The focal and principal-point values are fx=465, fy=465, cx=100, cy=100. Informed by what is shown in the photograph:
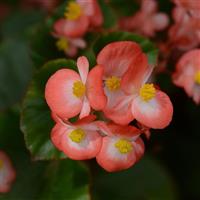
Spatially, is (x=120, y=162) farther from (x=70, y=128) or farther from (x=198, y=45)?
(x=198, y=45)

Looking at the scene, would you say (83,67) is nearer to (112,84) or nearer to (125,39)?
(112,84)

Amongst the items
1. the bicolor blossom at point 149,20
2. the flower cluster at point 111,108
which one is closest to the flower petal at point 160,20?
the bicolor blossom at point 149,20

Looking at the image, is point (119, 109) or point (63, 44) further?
point (63, 44)

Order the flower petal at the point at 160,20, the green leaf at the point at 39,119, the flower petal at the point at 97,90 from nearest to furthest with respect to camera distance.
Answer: the flower petal at the point at 97,90
the green leaf at the point at 39,119
the flower petal at the point at 160,20

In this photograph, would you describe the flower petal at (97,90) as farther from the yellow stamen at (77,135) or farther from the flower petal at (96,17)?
the flower petal at (96,17)

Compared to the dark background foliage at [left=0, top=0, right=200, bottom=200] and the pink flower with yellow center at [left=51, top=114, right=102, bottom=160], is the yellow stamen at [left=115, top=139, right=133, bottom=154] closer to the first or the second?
the pink flower with yellow center at [left=51, top=114, right=102, bottom=160]

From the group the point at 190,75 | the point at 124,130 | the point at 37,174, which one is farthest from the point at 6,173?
the point at 190,75
